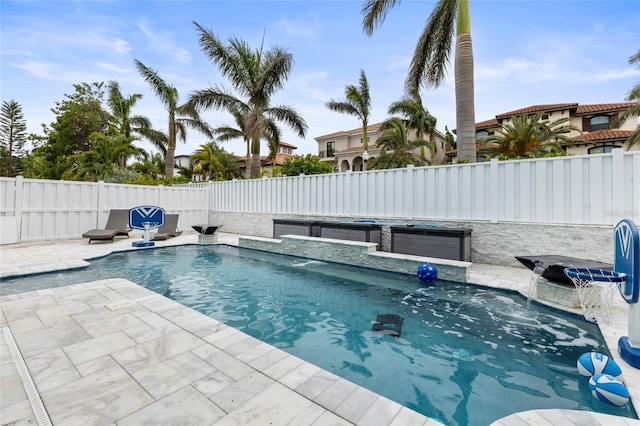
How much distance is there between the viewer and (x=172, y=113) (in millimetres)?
20984

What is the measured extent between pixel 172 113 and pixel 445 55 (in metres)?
18.2

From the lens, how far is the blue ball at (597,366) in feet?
8.82

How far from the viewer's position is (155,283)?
640 cm

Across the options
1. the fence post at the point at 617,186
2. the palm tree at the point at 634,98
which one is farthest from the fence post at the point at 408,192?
the palm tree at the point at 634,98

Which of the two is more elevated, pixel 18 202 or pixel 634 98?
pixel 634 98

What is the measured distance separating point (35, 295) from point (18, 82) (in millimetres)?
13641

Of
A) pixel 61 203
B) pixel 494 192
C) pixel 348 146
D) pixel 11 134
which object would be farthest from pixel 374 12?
pixel 11 134

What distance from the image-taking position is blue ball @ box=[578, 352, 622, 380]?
269 centimetres

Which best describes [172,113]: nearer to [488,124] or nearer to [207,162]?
[207,162]

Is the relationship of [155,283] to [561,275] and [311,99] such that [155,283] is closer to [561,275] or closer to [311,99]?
[561,275]

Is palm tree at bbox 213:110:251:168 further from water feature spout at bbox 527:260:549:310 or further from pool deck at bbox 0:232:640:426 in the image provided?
water feature spout at bbox 527:260:549:310

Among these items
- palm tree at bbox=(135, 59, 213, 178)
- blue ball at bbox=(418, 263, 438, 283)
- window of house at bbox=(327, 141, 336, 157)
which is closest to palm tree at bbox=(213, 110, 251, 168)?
palm tree at bbox=(135, 59, 213, 178)

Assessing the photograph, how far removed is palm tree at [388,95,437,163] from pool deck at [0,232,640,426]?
21832mm

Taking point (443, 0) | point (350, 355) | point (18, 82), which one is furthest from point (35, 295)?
point (443, 0)
